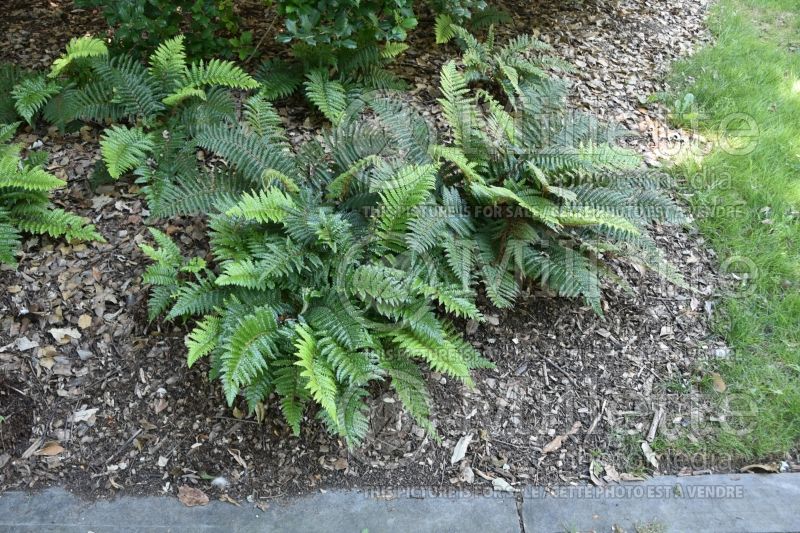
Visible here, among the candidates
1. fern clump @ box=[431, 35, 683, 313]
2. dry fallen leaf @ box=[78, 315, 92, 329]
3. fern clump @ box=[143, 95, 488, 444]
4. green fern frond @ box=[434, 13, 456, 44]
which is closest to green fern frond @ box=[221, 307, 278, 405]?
fern clump @ box=[143, 95, 488, 444]

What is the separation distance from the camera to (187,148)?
3.62 m

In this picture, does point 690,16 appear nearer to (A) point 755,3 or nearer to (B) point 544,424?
(A) point 755,3

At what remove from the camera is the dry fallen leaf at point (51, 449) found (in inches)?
115

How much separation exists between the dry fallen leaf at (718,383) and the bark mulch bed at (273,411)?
8 cm

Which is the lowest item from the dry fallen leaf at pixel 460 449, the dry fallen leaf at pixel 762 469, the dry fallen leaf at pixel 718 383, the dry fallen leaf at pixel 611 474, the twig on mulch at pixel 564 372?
the dry fallen leaf at pixel 460 449

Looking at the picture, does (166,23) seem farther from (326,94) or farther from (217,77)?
(326,94)

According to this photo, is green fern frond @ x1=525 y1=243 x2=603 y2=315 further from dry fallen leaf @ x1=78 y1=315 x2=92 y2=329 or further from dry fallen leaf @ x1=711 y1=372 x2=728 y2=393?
dry fallen leaf @ x1=78 y1=315 x2=92 y2=329

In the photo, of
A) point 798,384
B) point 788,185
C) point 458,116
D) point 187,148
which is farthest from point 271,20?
point 798,384

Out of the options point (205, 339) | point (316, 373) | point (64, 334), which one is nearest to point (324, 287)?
point (316, 373)

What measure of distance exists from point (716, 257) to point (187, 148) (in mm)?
3331

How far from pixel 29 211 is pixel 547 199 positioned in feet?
9.54

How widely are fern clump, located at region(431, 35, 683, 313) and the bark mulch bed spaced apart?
29cm

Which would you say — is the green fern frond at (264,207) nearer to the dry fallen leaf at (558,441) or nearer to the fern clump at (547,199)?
the fern clump at (547,199)

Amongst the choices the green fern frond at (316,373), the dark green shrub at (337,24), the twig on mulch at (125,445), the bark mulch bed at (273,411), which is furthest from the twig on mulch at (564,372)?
the dark green shrub at (337,24)
